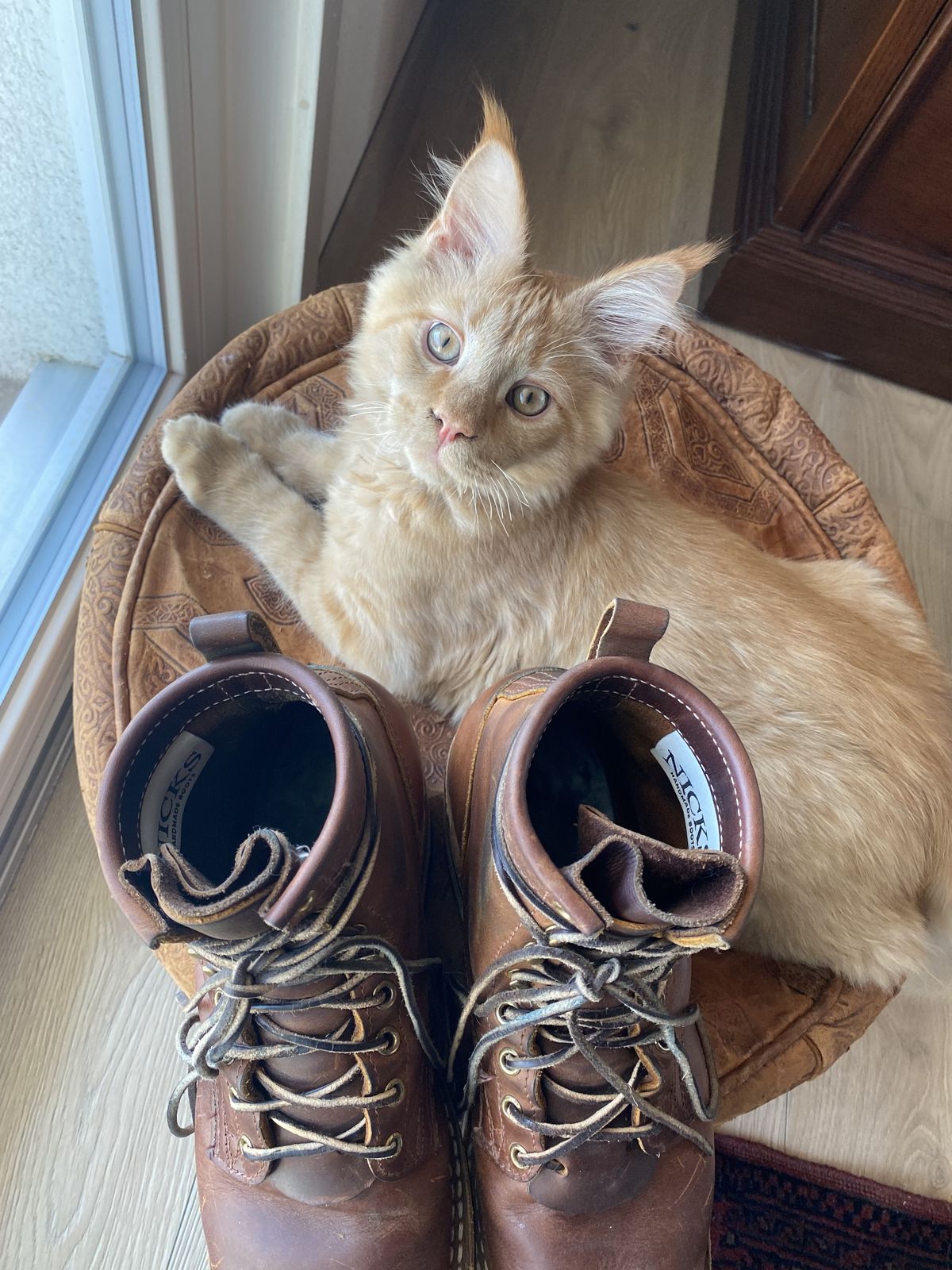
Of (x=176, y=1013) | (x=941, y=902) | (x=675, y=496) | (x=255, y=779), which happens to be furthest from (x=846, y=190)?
(x=176, y=1013)

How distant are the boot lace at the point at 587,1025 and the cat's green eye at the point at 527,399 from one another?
56cm

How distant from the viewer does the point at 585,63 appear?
7.49 feet

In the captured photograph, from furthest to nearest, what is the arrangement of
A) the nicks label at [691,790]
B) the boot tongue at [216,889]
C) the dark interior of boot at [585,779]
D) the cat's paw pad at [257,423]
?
1. the cat's paw pad at [257,423]
2. the dark interior of boot at [585,779]
3. the nicks label at [691,790]
4. the boot tongue at [216,889]

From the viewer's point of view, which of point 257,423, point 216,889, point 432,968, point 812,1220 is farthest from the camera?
point 257,423

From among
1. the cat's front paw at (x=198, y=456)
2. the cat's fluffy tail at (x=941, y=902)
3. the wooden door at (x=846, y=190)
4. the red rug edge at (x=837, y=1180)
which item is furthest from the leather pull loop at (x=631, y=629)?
the wooden door at (x=846, y=190)

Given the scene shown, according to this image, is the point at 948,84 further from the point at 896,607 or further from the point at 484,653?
the point at 484,653

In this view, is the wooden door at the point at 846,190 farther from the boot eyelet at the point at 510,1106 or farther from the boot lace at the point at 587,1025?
the boot eyelet at the point at 510,1106

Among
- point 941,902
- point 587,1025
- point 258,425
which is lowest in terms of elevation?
point 941,902

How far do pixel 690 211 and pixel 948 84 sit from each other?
30.0 inches

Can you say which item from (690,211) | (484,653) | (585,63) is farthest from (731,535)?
(585,63)

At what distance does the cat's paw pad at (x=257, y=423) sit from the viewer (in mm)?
1178

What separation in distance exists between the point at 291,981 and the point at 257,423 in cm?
82

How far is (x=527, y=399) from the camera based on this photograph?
3.11 feet

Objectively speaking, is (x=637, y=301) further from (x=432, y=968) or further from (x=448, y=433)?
(x=432, y=968)
